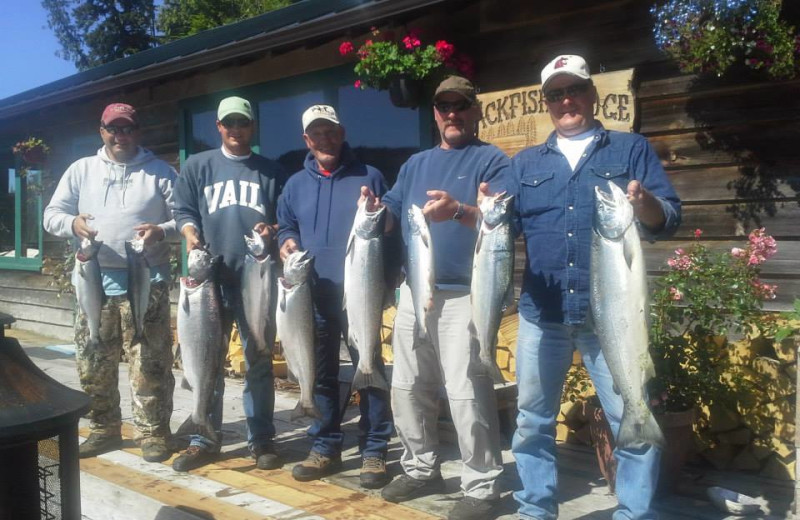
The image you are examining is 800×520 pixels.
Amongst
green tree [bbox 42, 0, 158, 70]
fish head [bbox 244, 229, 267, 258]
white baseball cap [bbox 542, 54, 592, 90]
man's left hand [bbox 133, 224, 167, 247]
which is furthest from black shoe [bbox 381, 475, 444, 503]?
green tree [bbox 42, 0, 158, 70]

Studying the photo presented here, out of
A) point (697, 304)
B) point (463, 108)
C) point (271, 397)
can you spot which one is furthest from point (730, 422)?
point (271, 397)

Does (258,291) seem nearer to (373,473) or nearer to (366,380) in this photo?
(366,380)

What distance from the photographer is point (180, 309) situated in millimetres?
4105

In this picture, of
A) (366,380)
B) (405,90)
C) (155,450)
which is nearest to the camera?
(366,380)

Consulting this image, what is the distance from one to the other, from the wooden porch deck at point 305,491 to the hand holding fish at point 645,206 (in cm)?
144

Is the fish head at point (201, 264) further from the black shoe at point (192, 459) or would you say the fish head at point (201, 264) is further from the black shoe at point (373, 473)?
the black shoe at point (373, 473)

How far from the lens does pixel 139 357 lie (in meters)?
4.58

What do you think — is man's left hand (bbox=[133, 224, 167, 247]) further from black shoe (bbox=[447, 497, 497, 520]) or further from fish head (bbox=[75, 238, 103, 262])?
black shoe (bbox=[447, 497, 497, 520])

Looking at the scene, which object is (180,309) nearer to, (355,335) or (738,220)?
(355,335)

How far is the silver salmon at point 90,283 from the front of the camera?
4.21 meters

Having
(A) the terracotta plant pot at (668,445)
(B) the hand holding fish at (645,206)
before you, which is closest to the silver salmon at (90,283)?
(A) the terracotta plant pot at (668,445)

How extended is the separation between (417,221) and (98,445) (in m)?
2.82

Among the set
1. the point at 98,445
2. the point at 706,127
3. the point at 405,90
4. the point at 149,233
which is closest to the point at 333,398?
the point at 149,233

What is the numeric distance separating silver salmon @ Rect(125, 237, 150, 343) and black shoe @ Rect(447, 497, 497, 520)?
2.10 meters
